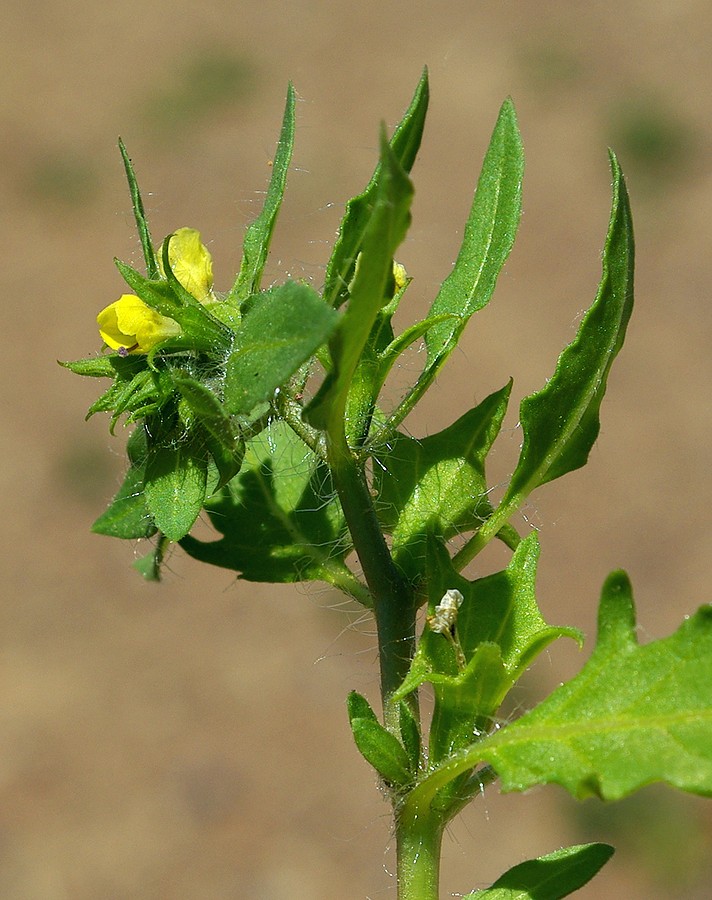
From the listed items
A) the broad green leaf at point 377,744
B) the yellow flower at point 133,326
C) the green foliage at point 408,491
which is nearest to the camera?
the green foliage at point 408,491

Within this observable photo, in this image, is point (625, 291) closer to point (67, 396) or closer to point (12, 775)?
point (12, 775)

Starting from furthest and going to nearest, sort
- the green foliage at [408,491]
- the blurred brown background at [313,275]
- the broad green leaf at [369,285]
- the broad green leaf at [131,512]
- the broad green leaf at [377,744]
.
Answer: the blurred brown background at [313,275] → the broad green leaf at [131,512] → the broad green leaf at [377,744] → the green foliage at [408,491] → the broad green leaf at [369,285]

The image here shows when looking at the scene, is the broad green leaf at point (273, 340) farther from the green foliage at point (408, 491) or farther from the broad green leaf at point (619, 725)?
the broad green leaf at point (619, 725)

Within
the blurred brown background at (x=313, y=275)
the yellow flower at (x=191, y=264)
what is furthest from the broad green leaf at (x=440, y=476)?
the blurred brown background at (x=313, y=275)

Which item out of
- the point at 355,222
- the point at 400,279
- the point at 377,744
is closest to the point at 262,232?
the point at 355,222

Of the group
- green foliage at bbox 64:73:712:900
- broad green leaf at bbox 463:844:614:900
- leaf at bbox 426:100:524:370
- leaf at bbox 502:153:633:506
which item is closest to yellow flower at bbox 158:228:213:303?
green foliage at bbox 64:73:712:900

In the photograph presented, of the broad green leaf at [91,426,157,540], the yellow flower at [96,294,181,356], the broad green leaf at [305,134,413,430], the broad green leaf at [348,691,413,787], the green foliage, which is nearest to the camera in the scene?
the broad green leaf at [305,134,413,430]

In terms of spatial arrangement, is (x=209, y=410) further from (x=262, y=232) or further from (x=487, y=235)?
(x=487, y=235)

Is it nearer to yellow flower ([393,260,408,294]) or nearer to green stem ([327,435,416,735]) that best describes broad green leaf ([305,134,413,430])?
green stem ([327,435,416,735])

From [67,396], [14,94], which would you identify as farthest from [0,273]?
[14,94]
